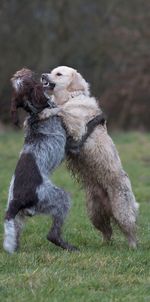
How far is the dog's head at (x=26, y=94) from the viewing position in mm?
6969

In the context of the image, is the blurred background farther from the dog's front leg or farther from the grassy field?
the dog's front leg

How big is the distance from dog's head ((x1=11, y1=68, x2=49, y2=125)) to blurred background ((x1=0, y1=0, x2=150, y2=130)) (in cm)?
1725

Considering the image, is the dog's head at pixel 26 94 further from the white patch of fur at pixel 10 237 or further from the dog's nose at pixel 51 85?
the white patch of fur at pixel 10 237

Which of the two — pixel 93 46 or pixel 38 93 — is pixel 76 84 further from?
pixel 93 46

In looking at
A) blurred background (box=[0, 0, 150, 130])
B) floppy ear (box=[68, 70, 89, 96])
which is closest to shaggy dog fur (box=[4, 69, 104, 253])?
floppy ear (box=[68, 70, 89, 96])

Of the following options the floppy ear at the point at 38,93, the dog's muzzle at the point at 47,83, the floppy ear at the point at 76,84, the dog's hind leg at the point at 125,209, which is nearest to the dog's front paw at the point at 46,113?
the floppy ear at the point at 38,93

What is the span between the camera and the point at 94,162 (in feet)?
24.4

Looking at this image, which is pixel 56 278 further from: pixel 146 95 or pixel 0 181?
pixel 146 95

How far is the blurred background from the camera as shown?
25109mm

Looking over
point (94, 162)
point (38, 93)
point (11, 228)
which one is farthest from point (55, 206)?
point (38, 93)

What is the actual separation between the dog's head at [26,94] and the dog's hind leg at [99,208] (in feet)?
3.90

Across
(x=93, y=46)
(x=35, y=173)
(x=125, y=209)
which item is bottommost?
(x=93, y=46)

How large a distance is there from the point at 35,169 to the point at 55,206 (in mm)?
407

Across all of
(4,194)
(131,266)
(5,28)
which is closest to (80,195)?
(4,194)
